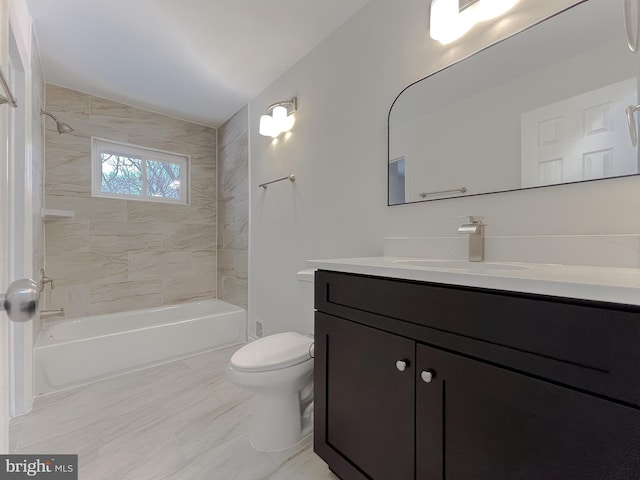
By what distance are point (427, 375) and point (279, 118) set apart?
79.1 inches

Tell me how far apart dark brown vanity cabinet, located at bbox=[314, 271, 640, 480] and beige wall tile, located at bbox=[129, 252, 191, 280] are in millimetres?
2414

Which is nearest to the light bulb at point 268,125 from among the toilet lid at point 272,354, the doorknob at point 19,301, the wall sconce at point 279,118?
the wall sconce at point 279,118

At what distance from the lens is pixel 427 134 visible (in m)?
1.36

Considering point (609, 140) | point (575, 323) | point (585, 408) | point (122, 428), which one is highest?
point (609, 140)

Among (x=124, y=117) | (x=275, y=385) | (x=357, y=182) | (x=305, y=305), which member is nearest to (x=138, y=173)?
(x=124, y=117)

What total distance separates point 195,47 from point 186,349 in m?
2.28

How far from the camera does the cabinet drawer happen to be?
51 centimetres

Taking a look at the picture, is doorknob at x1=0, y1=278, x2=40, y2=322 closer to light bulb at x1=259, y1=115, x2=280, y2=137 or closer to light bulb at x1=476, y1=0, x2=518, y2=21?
light bulb at x1=476, y1=0, x2=518, y2=21

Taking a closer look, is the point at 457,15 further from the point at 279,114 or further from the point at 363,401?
the point at 363,401

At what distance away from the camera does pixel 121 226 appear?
275cm

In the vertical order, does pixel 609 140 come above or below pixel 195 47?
below

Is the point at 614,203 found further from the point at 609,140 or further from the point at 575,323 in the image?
the point at 575,323

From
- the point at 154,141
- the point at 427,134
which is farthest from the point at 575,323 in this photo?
the point at 154,141

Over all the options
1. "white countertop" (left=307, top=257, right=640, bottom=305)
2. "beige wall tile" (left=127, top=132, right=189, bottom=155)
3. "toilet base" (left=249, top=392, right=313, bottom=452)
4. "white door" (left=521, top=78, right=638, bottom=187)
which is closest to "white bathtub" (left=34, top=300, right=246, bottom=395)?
"toilet base" (left=249, top=392, right=313, bottom=452)
